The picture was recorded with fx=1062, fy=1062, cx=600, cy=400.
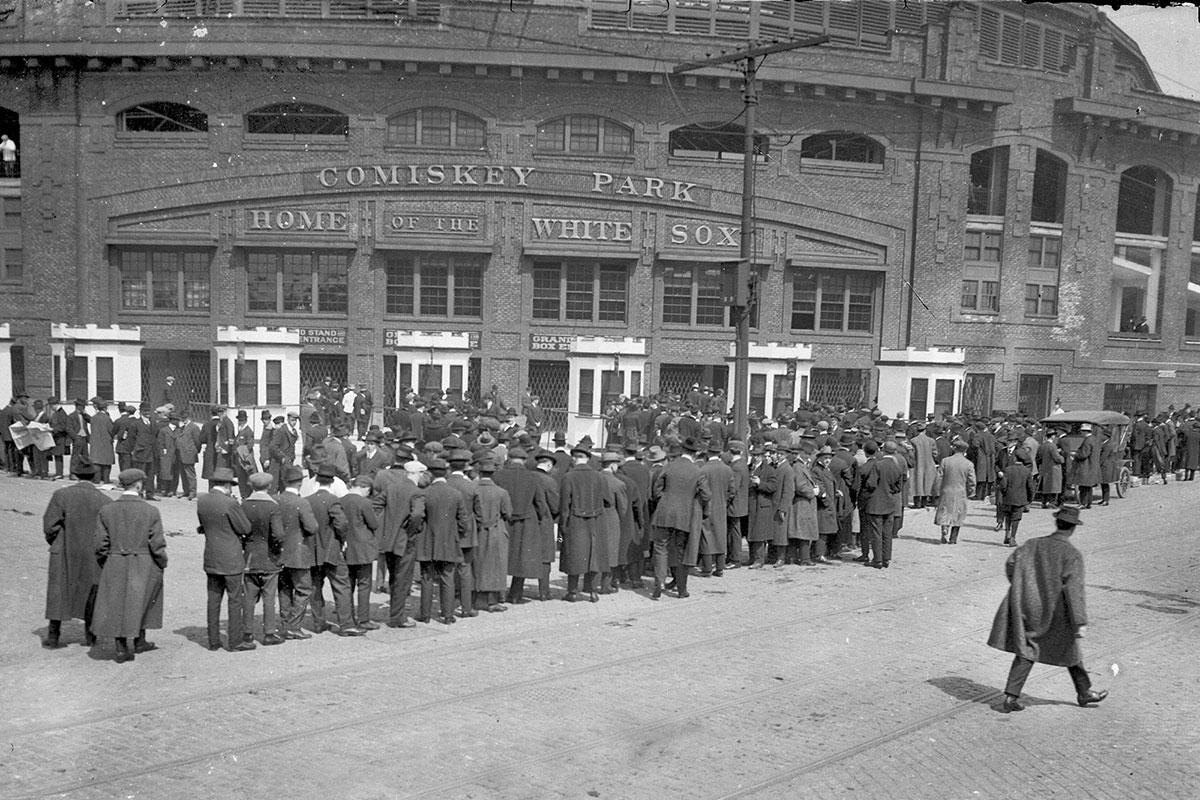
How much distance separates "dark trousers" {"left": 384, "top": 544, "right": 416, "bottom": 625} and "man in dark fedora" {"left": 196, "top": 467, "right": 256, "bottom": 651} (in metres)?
1.57

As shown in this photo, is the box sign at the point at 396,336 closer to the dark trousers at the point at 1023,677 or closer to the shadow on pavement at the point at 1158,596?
the shadow on pavement at the point at 1158,596

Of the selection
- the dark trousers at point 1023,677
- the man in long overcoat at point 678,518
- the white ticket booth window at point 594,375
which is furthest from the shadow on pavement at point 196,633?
the white ticket booth window at point 594,375

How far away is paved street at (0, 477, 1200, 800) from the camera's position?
698cm

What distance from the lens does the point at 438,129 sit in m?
34.6

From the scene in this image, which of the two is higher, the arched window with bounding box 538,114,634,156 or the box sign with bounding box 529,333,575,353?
the arched window with bounding box 538,114,634,156

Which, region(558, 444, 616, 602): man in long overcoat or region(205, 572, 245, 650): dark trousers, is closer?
region(205, 572, 245, 650): dark trousers

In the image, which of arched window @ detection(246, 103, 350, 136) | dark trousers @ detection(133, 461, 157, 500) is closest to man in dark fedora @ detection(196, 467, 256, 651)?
dark trousers @ detection(133, 461, 157, 500)

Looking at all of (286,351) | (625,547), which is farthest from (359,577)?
(286,351)

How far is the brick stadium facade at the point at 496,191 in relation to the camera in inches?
1325

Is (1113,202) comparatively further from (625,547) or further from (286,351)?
(625,547)

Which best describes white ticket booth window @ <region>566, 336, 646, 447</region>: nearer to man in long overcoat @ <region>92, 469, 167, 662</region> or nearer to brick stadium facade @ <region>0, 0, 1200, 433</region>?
brick stadium facade @ <region>0, 0, 1200, 433</region>

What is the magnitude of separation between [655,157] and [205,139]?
14.6 meters

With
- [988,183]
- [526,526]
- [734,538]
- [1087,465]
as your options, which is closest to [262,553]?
[526,526]

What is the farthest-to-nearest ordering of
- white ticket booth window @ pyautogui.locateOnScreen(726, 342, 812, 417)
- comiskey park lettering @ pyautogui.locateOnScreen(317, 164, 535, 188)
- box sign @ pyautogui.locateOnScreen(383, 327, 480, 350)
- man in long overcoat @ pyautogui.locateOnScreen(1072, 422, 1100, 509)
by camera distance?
box sign @ pyautogui.locateOnScreen(383, 327, 480, 350) < comiskey park lettering @ pyautogui.locateOnScreen(317, 164, 535, 188) < white ticket booth window @ pyautogui.locateOnScreen(726, 342, 812, 417) < man in long overcoat @ pyautogui.locateOnScreen(1072, 422, 1100, 509)
